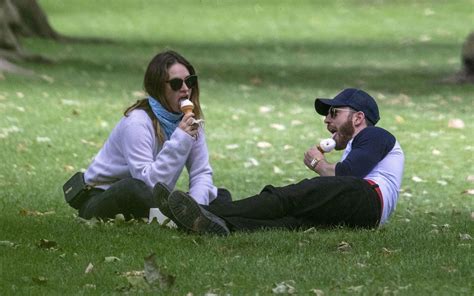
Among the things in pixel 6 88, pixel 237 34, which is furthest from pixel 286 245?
pixel 237 34

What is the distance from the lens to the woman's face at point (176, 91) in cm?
760

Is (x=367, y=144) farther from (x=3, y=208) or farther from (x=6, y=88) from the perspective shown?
(x=6, y=88)

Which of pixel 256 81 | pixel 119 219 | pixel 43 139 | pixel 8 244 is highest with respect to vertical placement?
pixel 8 244

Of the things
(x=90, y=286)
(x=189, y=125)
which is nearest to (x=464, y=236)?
(x=189, y=125)

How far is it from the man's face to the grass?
2.05 ft

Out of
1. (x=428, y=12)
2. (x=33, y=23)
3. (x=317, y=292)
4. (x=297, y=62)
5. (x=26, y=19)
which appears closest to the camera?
(x=317, y=292)

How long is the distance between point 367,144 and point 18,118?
6.61 metres

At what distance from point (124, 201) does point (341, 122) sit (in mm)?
1331

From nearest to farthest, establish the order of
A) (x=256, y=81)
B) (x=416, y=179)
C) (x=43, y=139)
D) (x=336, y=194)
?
(x=336, y=194), (x=416, y=179), (x=43, y=139), (x=256, y=81)

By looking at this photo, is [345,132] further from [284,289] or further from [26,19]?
[26,19]

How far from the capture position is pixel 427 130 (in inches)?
560

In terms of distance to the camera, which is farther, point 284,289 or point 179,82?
point 179,82

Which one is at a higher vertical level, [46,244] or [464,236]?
[46,244]

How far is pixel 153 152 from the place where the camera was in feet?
25.2
